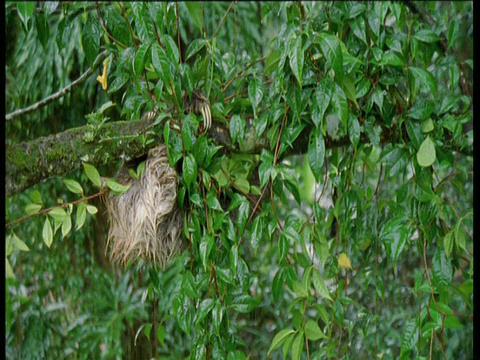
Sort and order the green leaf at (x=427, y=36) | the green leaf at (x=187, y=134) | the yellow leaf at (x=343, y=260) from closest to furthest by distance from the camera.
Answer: the green leaf at (x=187, y=134) → the green leaf at (x=427, y=36) → the yellow leaf at (x=343, y=260)

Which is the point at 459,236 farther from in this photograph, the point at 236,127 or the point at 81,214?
the point at 81,214

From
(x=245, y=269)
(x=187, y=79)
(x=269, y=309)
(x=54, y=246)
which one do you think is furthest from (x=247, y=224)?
(x=269, y=309)

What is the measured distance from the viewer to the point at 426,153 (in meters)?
0.79

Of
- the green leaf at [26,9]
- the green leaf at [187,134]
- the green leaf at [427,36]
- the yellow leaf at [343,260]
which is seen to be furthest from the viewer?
the yellow leaf at [343,260]

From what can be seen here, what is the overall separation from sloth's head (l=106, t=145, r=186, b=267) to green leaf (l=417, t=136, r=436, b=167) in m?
0.32

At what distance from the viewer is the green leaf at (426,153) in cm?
79

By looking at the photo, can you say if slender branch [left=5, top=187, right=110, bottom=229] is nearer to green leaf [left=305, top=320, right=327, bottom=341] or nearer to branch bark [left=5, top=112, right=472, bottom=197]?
branch bark [left=5, top=112, right=472, bottom=197]

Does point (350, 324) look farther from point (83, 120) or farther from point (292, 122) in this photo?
point (83, 120)

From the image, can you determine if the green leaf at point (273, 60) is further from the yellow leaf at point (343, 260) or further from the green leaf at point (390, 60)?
the yellow leaf at point (343, 260)

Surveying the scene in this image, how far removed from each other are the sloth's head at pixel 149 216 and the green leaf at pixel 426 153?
321mm

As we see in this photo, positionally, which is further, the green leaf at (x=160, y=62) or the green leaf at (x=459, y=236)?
the green leaf at (x=459, y=236)

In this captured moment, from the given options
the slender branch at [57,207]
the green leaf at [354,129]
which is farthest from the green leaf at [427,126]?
the slender branch at [57,207]

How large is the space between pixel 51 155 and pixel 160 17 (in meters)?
0.21

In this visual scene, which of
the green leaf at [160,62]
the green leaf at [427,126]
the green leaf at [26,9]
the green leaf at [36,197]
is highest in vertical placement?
the green leaf at [26,9]
